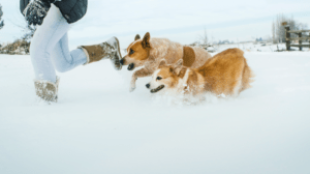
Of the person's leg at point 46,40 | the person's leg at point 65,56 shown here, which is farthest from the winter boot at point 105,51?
the person's leg at point 46,40

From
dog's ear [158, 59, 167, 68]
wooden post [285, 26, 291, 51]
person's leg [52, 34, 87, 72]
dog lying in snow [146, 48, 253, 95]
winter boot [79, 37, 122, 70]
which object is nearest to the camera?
dog lying in snow [146, 48, 253, 95]

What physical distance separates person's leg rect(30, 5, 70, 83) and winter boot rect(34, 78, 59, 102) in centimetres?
3

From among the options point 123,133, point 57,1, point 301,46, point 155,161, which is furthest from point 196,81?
point 301,46

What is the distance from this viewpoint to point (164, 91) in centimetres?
157

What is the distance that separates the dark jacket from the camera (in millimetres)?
1407

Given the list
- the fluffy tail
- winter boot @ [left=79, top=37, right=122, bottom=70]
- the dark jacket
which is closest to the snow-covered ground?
the fluffy tail

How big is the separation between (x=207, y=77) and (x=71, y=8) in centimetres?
114

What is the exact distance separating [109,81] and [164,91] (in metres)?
1.11

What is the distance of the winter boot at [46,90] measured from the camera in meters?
1.56

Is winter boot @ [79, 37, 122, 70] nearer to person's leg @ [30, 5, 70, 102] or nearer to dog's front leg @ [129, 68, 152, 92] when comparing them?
dog's front leg @ [129, 68, 152, 92]

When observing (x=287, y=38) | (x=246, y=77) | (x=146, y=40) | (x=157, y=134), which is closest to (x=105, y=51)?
(x=146, y=40)

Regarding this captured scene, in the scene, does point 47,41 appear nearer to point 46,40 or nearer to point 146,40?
point 46,40

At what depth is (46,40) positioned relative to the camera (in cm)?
150

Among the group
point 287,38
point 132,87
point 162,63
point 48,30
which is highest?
point 48,30
